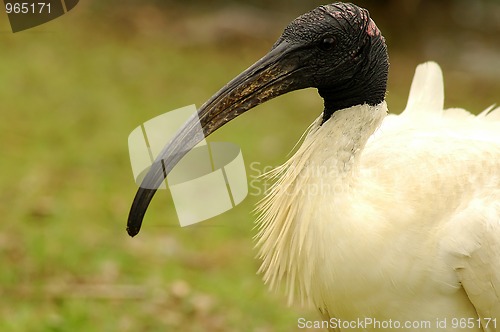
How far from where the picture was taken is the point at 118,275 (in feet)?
17.3

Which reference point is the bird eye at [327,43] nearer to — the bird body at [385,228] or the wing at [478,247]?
the bird body at [385,228]

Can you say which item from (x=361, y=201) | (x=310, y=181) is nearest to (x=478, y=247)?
(x=361, y=201)

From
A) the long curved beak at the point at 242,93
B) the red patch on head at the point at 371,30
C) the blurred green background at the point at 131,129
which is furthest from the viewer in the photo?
the blurred green background at the point at 131,129

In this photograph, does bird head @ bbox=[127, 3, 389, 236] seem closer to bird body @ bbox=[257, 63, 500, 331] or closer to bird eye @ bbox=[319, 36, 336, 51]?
bird eye @ bbox=[319, 36, 336, 51]

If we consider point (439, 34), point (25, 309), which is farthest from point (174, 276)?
point (439, 34)

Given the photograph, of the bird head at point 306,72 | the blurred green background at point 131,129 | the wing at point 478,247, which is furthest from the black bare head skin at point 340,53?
the blurred green background at point 131,129

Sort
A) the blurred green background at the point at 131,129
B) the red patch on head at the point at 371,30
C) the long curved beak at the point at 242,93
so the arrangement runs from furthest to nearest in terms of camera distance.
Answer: the blurred green background at the point at 131,129, the red patch on head at the point at 371,30, the long curved beak at the point at 242,93

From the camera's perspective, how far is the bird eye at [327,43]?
303cm

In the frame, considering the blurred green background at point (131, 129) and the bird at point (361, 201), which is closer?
the bird at point (361, 201)

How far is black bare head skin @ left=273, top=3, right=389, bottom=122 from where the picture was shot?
3021 millimetres

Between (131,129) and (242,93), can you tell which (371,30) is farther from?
(131,129)

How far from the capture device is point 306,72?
3059 millimetres

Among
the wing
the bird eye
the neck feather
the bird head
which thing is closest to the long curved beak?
the bird head

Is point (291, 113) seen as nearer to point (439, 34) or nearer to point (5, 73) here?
point (5, 73)
